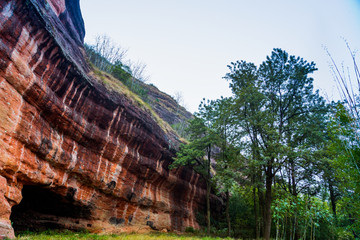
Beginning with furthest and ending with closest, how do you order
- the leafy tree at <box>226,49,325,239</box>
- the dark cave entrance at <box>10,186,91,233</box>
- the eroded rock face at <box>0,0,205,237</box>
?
the leafy tree at <box>226,49,325,239</box> < the dark cave entrance at <box>10,186,91,233</box> < the eroded rock face at <box>0,0,205,237</box>

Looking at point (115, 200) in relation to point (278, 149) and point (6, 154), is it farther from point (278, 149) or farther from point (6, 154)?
point (278, 149)

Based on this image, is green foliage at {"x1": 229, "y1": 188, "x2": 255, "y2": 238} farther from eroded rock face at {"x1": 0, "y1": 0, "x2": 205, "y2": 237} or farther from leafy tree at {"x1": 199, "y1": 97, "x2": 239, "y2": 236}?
eroded rock face at {"x1": 0, "y1": 0, "x2": 205, "y2": 237}

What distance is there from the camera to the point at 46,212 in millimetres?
13195

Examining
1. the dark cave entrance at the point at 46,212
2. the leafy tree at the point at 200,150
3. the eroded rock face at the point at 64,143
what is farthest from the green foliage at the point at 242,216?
the dark cave entrance at the point at 46,212

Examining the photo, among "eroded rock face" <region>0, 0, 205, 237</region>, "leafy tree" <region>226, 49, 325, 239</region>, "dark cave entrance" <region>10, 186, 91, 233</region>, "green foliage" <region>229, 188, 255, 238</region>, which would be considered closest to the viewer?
"eroded rock face" <region>0, 0, 205, 237</region>

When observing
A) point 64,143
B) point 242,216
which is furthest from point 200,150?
point 242,216

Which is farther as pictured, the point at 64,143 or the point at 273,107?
the point at 273,107

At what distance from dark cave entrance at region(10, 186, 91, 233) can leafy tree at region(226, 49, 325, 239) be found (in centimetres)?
1348

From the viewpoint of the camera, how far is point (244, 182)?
19.6m

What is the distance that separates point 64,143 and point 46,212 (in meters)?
4.72

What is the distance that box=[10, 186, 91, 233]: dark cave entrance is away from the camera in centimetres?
1210

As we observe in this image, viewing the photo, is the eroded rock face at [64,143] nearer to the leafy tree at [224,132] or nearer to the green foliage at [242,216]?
the leafy tree at [224,132]

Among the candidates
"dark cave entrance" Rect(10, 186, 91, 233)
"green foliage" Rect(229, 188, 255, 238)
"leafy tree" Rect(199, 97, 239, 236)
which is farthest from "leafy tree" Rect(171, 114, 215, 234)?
"dark cave entrance" Rect(10, 186, 91, 233)

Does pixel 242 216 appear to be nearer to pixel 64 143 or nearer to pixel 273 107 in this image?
pixel 273 107
